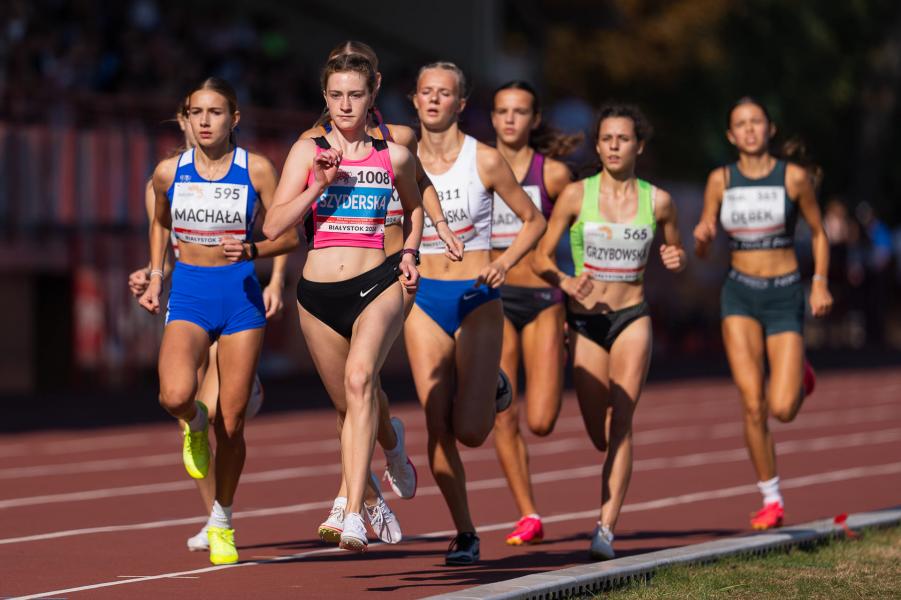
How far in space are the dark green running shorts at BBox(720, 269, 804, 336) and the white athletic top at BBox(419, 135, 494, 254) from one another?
2.70 metres

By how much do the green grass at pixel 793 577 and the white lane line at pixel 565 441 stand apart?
7.26 meters

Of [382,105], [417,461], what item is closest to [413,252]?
[417,461]

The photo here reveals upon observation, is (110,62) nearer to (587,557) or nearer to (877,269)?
(587,557)

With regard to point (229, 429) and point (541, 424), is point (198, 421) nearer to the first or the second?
point (229, 429)

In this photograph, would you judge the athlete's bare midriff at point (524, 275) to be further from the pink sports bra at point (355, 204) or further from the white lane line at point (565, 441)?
the white lane line at point (565, 441)

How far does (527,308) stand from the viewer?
1174 cm

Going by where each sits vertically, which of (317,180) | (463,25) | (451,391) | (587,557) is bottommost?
(587,557)

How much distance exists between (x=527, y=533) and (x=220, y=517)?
74.9 inches

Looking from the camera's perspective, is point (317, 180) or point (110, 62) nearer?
point (317, 180)

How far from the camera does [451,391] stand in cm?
1039

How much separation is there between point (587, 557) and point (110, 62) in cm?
1373

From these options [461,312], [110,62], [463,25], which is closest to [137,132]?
[110,62]

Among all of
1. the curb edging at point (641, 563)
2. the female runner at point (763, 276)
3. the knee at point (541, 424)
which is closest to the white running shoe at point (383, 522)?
the curb edging at point (641, 563)

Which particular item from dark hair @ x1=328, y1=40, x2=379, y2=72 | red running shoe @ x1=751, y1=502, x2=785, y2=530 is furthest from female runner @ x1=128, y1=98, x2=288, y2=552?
red running shoe @ x1=751, y1=502, x2=785, y2=530
